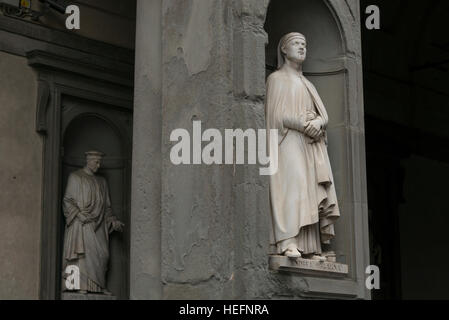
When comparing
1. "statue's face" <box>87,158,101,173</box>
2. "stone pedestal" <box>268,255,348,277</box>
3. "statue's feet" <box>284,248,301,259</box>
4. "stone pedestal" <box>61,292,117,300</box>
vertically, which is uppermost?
"statue's face" <box>87,158,101,173</box>

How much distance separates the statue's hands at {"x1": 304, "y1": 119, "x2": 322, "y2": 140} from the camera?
8.45 metres

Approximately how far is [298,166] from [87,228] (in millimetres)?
4425

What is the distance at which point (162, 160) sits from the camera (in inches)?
322

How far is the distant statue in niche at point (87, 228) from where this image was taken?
11.9 meters

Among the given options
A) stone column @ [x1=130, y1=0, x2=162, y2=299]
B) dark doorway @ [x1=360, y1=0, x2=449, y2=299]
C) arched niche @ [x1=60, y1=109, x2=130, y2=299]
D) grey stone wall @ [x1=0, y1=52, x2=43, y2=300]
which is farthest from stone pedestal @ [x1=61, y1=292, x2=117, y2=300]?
dark doorway @ [x1=360, y1=0, x2=449, y2=299]

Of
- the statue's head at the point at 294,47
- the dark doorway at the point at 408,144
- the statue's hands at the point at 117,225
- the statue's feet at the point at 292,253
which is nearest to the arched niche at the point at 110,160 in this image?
the statue's hands at the point at 117,225

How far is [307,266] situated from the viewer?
810 centimetres

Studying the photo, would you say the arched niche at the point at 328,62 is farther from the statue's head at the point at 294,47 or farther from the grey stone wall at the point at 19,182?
the grey stone wall at the point at 19,182

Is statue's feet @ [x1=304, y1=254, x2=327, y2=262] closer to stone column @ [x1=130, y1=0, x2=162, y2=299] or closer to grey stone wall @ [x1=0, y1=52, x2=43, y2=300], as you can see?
stone column @ [x1=130, y1=0, x2=162, y2=299]

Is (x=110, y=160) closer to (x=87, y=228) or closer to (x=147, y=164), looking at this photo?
(x=87, y=228)

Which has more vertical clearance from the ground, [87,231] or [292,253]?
[87,231]

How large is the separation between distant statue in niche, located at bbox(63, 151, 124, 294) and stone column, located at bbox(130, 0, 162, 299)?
371cm

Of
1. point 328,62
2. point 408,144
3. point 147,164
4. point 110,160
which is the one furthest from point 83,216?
point 408,144

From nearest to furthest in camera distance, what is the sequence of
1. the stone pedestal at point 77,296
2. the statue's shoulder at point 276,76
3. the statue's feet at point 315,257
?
1. the statue's feet at point 315,257
2. the statue's shoulder at point 276,76
3. the stone pedestal at point 77,296
